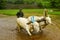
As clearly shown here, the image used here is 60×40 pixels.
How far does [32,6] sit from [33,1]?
3.14 ft

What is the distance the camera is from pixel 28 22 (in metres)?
7.24

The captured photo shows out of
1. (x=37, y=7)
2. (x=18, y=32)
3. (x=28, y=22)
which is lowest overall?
(x=37, y=7)

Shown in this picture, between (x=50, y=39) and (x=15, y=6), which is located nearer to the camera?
(x=50, y=39)

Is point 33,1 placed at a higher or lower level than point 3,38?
lower

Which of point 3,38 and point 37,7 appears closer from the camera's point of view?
point 3,38

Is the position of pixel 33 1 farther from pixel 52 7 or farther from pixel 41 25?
pixel 41 25

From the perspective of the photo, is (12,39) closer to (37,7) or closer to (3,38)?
(3,38)

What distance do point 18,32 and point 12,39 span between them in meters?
1.17

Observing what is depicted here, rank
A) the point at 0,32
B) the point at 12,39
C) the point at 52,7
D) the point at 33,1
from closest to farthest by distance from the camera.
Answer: the point at 12,39
the point at 0,32
the point at 52,7
the point at 33,1

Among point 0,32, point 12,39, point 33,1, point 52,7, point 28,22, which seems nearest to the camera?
point 12,39

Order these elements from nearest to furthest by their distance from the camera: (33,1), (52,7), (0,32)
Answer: (0,32) → (52,7) → (33,1)

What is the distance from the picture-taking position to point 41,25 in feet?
25.2

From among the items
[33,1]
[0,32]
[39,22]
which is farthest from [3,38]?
[33,1]

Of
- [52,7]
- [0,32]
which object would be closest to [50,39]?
[0,32]
